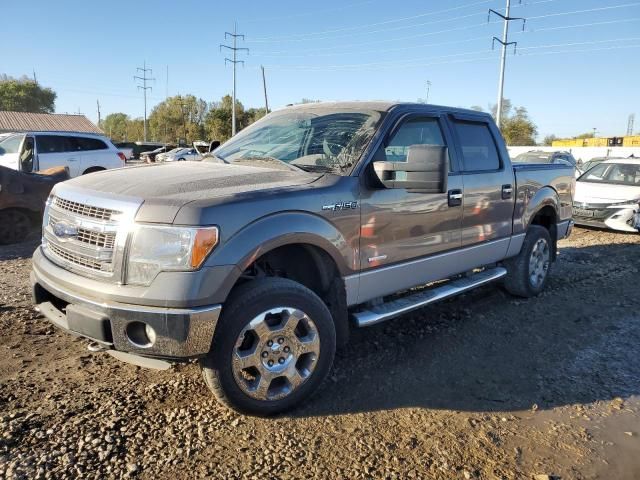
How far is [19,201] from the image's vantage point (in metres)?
7.77

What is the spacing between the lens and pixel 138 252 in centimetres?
271

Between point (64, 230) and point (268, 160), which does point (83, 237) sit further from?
point (268, 160)

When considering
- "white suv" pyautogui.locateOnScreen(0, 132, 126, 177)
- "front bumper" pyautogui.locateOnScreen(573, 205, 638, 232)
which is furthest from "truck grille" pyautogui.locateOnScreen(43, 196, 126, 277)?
"front bumper" pyautogui.locateOnScreen(573, 205, 638, 232)

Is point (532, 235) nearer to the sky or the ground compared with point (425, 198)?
nearer to the ground

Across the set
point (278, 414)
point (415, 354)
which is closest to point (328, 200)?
point (278, 414)

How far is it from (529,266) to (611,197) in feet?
19.7

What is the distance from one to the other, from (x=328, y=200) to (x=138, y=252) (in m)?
1.24

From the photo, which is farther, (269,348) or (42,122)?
(42,122)

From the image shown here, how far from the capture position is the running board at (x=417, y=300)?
365 cm

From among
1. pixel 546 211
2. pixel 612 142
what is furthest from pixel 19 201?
pixel 612 142

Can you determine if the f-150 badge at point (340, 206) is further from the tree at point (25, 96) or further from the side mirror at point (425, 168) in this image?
the tree at point (25, 96)

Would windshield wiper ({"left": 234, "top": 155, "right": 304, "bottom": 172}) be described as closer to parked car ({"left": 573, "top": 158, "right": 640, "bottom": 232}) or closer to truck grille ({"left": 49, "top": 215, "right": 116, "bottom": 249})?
truck grille ({"left": 49, "top": 215, "right": 116, "bottom": 249})

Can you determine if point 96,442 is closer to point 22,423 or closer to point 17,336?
point 22,423

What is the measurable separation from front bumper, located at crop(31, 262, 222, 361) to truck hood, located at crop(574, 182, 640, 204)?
10051 millimetres
